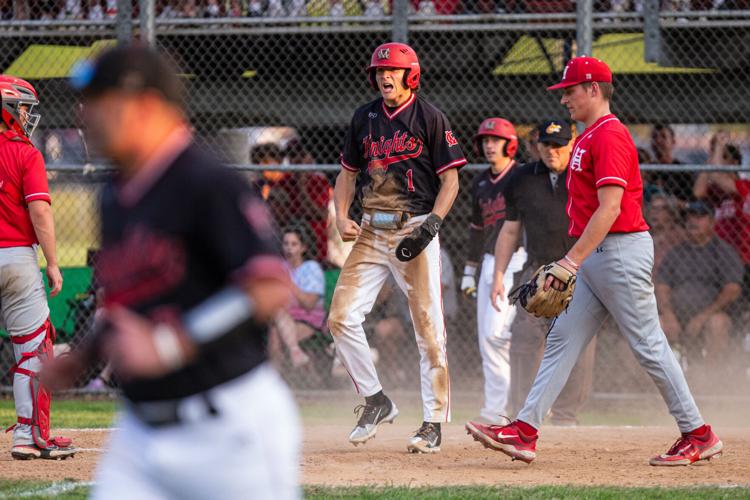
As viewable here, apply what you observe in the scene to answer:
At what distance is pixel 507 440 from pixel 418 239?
1278 millimetres

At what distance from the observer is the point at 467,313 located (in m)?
11.5

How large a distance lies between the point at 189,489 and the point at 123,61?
1059mm

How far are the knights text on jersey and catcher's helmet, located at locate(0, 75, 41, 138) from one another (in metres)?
3.09

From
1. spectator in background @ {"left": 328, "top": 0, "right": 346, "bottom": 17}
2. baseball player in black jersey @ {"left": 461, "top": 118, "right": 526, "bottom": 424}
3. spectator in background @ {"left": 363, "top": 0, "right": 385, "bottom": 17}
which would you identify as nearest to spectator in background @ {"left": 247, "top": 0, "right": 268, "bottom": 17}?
spectator in background @ {"left": 328, "top": 0, "right": 346, "bottom": 17}

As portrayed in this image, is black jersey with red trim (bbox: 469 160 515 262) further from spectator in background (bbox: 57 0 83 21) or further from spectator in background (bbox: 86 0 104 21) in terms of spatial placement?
spectator in background (bbox: 57 0 83 21)

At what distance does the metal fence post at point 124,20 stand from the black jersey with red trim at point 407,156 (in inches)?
177

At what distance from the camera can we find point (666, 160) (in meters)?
11.2

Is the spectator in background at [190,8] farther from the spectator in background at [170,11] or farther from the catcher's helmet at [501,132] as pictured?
the catcher's helmet at [501,132]

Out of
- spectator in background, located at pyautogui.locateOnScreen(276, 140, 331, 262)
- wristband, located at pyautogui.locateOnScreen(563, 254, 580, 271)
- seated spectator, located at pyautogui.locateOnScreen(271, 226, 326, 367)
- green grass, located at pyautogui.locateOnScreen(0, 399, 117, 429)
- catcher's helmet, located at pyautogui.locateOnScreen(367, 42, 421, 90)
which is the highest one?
catcher's helmet, located at pyautogui.locateOnScreen(367, 42, 421, 90)

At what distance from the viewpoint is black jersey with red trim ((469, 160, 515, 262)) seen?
920 centimetres

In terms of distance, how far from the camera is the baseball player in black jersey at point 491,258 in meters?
8.89

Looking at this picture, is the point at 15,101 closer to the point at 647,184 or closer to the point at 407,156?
the point at 407,156

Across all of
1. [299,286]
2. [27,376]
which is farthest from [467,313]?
[27,376]

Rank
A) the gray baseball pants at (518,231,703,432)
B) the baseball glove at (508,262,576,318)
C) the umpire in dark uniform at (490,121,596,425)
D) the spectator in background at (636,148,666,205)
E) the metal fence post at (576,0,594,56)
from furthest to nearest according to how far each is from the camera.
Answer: the spectator in background at (636,148,666,205)
the metal fence post at (576,0,594,56)
the umpire in dark uniform at (490,121,596,425)
the gray baseball pants at (518,231,703,432)
the baseball glove at (508,262,576,318)
